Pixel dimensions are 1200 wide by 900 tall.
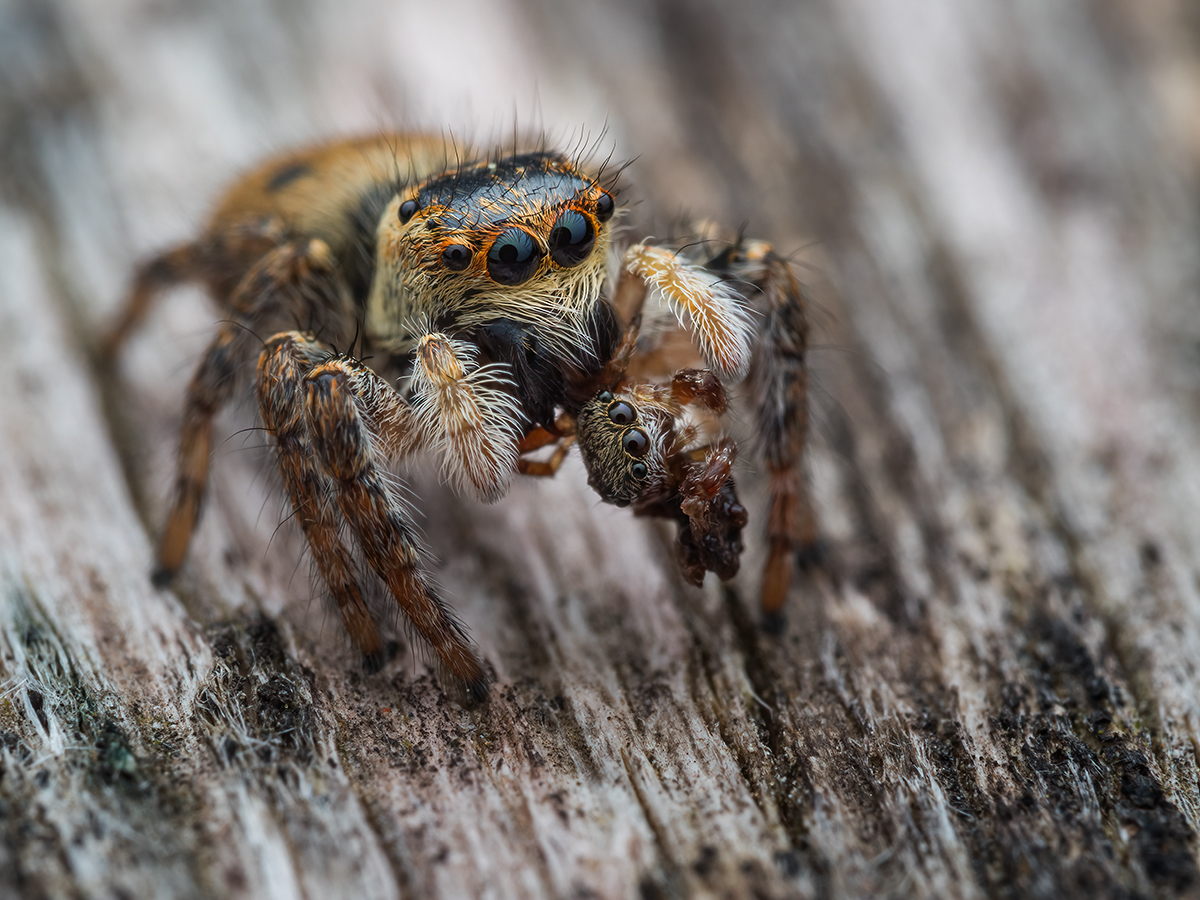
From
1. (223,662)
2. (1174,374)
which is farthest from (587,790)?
(1174,374)

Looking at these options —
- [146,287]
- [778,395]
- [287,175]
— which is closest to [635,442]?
[778,395]

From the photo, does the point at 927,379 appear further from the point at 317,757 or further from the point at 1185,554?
the point at 317,757

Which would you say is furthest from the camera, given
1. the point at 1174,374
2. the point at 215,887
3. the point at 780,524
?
the point at 1174,374

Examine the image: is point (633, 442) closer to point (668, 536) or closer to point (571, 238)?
point (571, 238)

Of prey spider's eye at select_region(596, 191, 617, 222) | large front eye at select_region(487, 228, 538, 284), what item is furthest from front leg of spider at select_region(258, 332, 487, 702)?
prey spider's eye at select_region(596, 191, 617, 222)

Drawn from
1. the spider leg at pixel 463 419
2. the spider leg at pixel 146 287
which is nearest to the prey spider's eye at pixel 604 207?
the spider leg at pixel 463 419

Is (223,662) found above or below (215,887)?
above
